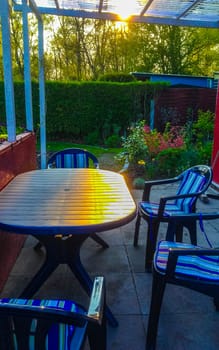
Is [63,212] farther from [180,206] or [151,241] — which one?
[180,206]

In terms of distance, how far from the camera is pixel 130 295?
2.03 metres

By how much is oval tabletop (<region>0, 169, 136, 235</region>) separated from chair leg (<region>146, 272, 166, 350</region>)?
1.13 ft

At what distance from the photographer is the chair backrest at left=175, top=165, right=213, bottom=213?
2257 millimetres

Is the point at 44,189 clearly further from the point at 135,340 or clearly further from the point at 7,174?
the point at 135,340

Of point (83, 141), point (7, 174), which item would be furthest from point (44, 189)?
point (83, 141)

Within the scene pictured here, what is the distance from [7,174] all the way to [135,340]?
153 cm

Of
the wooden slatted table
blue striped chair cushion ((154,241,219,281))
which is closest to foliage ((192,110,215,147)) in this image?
the wooden slatted table

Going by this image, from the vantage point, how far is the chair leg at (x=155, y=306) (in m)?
1.50

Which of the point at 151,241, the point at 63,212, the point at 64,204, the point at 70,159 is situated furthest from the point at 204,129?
the point at 63,212

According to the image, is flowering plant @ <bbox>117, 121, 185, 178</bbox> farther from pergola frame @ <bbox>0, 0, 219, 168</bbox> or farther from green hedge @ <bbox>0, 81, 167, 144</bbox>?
green hedge @ <bbox>0, 81, 167, 144</bbox>

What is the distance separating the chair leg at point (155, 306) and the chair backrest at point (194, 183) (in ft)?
2.90

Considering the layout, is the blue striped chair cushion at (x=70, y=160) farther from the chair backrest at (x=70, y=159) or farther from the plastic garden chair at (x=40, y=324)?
the plastic garden chair at (x=40, y=324)

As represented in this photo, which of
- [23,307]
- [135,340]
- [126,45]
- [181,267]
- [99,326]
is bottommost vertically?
[135,340]

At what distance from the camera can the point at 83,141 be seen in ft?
29.2
